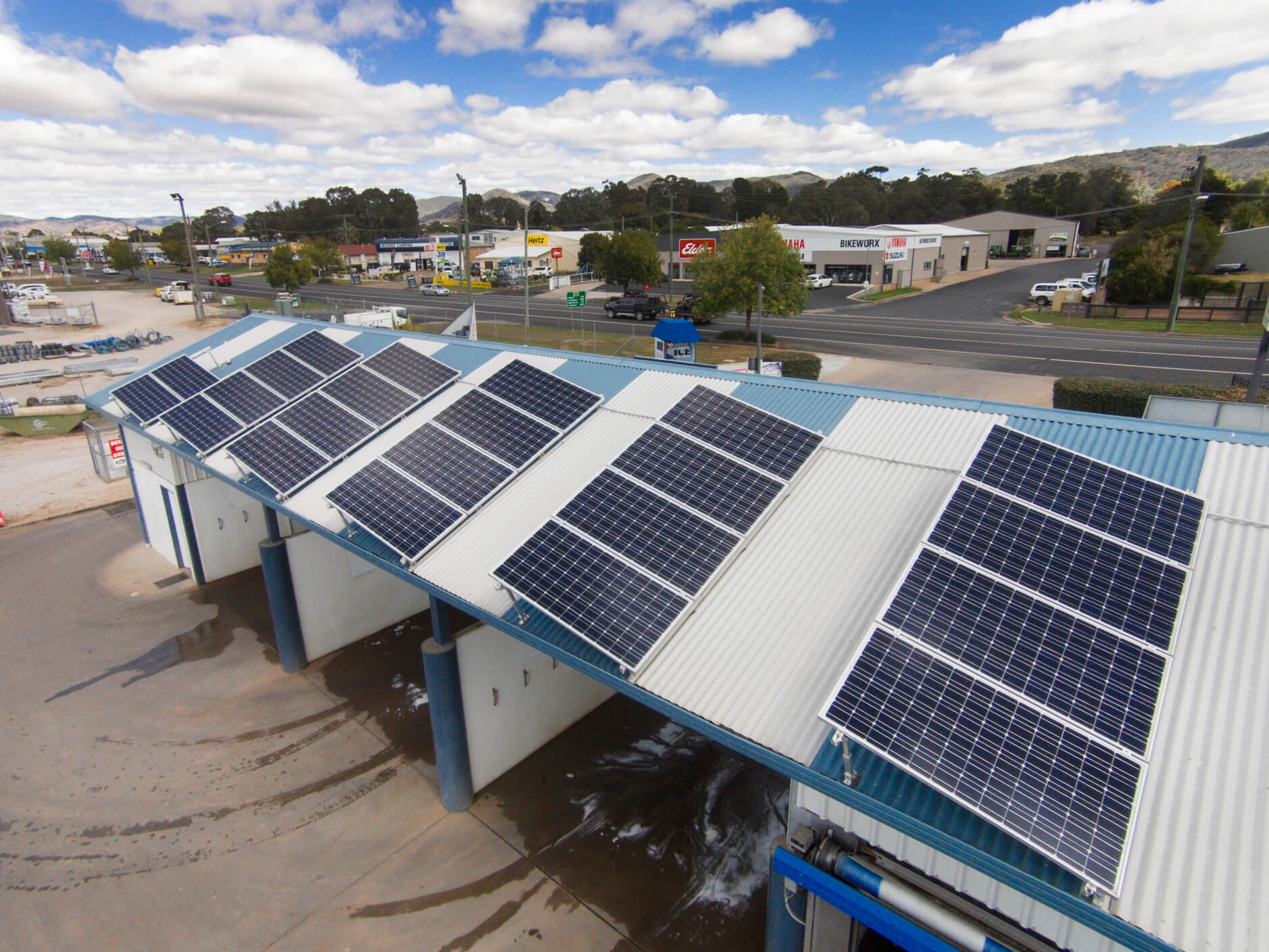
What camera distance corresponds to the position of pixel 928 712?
575 centimetres

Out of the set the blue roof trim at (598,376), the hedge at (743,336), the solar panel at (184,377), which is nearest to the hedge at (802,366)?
the hedge at (743,336)

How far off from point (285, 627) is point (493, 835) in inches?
281

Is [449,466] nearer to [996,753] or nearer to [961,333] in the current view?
[996,753]

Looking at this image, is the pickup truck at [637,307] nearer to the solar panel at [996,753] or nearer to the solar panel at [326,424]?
the solar panel at [326,424]

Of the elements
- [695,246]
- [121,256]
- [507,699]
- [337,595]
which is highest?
[121,256]

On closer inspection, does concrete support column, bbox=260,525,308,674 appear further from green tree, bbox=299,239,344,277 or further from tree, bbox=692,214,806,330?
green tree, bbox=299,239,344,277

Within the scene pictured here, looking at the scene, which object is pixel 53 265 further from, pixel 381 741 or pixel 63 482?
pixel 381 741

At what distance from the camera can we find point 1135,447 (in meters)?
8.70

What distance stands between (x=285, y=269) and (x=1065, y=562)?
74.2m

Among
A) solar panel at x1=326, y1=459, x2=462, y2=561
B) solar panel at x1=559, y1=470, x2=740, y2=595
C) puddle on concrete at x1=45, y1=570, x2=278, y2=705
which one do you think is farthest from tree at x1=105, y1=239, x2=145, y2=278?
solar panel at x1=559, y1=470, x2=740, y2=595

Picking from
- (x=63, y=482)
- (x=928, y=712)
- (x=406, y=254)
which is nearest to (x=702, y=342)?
(x=63, y=482)

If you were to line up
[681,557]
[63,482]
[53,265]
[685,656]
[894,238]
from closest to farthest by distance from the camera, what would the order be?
[685,656]
[681,557]
[63,482]
[894,238]
[53,265]

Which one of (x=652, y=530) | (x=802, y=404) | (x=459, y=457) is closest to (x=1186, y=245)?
(x=802, y=404)

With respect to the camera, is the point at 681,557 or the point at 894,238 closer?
the point at 681,557
